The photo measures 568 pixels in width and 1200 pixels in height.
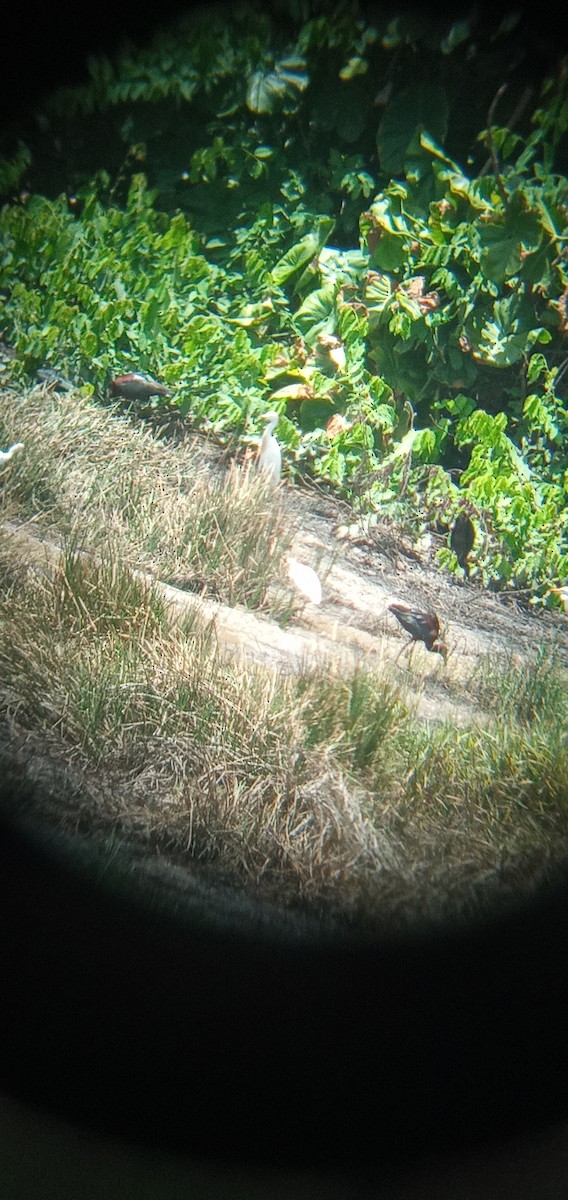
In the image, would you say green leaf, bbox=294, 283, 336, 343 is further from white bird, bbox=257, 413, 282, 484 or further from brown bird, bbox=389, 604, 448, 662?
brown bird, bbox=389, 604, 448, 662

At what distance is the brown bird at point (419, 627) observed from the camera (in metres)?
2.22

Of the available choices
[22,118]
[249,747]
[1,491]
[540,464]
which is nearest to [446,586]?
[540,464]

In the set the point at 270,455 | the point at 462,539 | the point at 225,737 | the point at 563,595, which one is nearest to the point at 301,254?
the point at 270,455

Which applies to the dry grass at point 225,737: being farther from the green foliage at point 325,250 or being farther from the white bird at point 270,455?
the green foliage at point 325,250

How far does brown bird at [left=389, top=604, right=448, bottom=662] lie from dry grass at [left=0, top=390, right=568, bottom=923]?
17 centimetres

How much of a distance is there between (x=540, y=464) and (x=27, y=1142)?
2.21m

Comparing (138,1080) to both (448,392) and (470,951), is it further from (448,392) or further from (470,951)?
(448,392)

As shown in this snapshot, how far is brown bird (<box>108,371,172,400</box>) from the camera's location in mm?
2258

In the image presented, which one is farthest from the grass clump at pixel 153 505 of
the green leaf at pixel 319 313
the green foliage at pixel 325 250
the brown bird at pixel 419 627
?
the green leaf at pixel 319 313

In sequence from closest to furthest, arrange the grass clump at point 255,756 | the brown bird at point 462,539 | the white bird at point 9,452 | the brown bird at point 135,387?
the grass clump at point 255,756, the white bird at point 9,452, the brown bird at point 135,387, the brown bird at point 462,539

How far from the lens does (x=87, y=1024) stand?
2092 mm

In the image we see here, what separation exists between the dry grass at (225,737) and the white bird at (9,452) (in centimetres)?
2

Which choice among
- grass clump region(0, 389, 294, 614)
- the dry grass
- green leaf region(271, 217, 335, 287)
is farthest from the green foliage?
the dry grass

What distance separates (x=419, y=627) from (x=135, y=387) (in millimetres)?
1018
